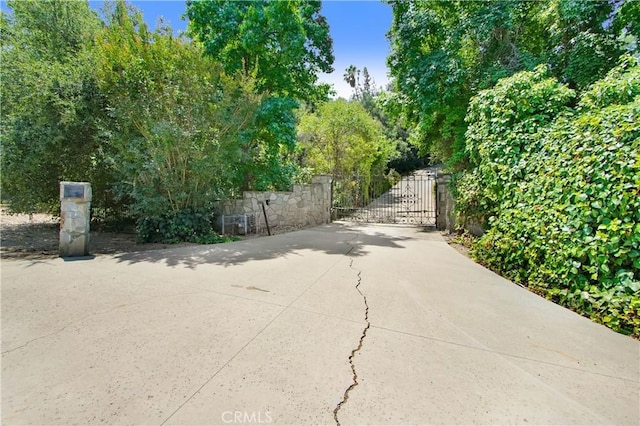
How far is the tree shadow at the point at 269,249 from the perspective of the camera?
5038mm

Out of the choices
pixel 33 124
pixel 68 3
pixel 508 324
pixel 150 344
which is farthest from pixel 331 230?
pixel 68 3

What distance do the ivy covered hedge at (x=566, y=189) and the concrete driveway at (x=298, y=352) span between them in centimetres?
40

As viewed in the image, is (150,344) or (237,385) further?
(150,344)

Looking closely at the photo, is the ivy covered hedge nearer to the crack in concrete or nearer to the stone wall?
the crack in concrete

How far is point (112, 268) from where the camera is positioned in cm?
444

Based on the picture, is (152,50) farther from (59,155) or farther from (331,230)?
(331,230)

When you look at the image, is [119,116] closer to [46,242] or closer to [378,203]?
[46,242]

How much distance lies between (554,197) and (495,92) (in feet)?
8.00

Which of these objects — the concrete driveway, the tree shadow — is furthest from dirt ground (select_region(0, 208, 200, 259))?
the concrete driveway

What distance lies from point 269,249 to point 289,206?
11.3 feet

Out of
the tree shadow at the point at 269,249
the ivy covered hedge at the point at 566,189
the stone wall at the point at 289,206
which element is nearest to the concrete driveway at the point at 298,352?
the ivy covered hedge at the point at 566,189

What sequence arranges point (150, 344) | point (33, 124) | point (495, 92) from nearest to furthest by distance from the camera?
point (150, 344)
point (495, 92)
point (33, 124)

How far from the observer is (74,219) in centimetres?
514

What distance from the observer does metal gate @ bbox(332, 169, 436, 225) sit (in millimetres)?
11469
